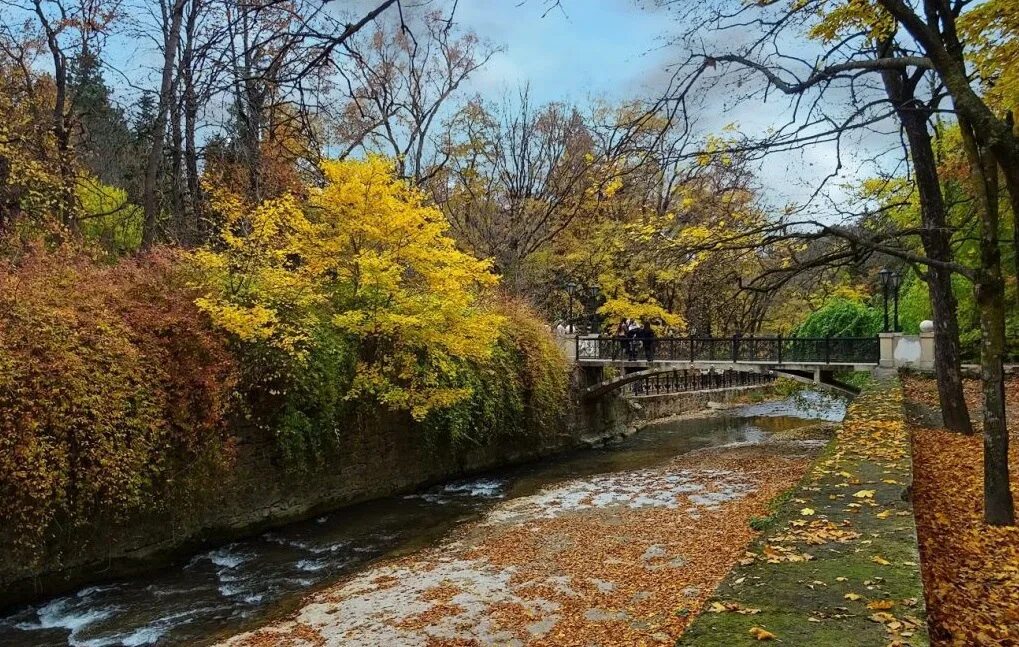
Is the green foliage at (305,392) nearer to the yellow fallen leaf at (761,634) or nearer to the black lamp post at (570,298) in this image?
the yellow fallen leaf at (761,634)

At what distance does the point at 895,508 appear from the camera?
4.96 metres

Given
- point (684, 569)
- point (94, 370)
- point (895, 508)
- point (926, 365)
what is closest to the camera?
point (895, 508)

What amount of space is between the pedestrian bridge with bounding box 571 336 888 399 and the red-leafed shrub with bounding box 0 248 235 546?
44.9ft

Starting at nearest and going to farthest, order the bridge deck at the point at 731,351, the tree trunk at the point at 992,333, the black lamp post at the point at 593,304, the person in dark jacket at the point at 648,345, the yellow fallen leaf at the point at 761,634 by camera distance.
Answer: the yellow fallen leaf at the point at 761,634 → the tree trunk at the point at 992,333 → the bridge deck at the point at 731,351 → the person in dark jacket at the point at 648,345 → the black lamp post at the point at 593,304

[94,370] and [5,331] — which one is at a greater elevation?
[5,331]

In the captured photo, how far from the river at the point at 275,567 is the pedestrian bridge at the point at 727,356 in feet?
15.6

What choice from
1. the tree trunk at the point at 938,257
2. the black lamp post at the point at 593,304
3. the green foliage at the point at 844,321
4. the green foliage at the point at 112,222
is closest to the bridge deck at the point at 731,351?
the green foliage at the point at 844,321

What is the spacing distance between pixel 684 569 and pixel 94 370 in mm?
7584

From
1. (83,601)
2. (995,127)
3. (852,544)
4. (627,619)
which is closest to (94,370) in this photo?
(83,601)

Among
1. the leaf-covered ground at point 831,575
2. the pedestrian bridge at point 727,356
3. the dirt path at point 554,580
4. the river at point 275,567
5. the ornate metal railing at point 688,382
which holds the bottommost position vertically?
the river at point 275,567

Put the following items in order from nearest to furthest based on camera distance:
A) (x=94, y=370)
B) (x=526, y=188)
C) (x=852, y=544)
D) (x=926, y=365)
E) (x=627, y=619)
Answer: (x=852, y=544) < (x=627, y=619) < (x=94, y=370) < (x=926, y=365) < (x=526, y=188)

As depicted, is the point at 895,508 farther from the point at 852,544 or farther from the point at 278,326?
the point at 278,326

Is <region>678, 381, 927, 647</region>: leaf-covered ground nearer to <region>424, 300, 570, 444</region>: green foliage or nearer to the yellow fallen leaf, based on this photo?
the yellow fallen leaf

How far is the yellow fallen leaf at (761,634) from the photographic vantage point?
9.37 ft
